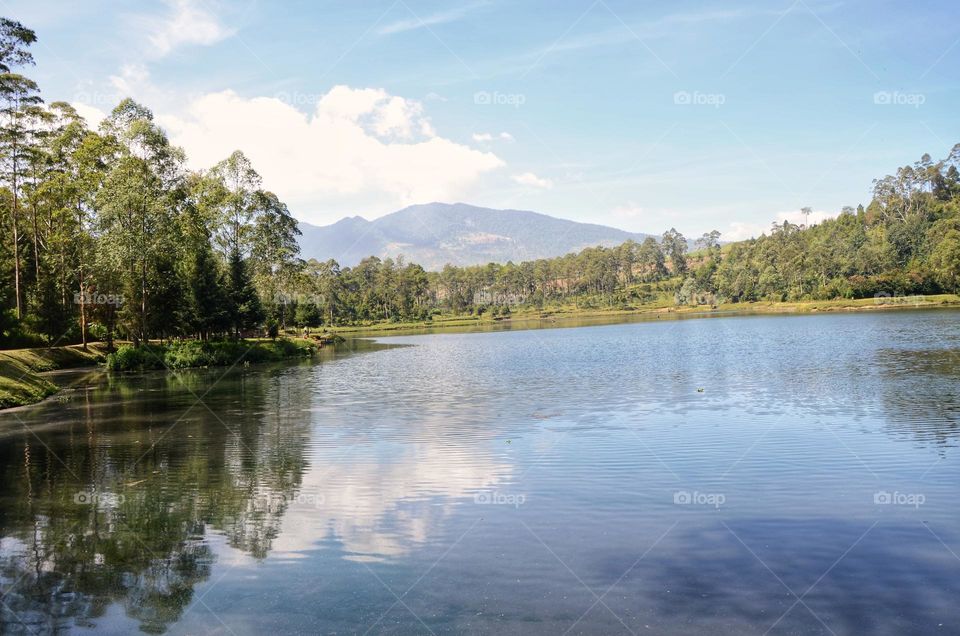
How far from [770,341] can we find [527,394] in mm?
40289

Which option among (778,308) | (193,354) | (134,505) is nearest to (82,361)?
(193,354)

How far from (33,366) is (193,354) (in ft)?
43.6

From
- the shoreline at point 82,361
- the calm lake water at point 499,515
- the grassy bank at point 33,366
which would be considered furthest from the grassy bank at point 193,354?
the calm lake water at point 499,515

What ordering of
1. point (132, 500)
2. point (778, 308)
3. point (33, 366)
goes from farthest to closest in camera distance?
point (778, 308)
point (33, 366)
point (132, 500)

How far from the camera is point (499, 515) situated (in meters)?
15.5

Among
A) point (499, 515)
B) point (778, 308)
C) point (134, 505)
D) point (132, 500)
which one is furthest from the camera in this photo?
point (778, 308)

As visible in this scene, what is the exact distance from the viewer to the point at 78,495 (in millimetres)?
18359

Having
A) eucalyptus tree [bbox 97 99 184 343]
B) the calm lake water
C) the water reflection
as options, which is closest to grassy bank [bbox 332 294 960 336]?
eucalyptus tree [bbox 97 99 184 343]

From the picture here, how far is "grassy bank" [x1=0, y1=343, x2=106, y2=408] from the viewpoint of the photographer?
3812 centimetres

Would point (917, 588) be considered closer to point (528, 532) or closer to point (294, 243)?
point (528, 532)

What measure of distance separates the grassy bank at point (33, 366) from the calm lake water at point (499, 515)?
18.4ft

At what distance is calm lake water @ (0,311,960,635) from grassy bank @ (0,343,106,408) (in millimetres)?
5596

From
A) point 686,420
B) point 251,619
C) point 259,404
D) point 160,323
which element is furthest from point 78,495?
point 160,323

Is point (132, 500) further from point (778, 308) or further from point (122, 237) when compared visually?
point (778, 308)
